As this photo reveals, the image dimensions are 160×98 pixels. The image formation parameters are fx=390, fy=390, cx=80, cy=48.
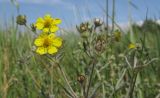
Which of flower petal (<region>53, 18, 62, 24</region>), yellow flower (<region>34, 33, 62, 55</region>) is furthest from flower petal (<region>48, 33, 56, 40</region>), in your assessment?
flower petal (<region>53, 18, 62, 24</region>)

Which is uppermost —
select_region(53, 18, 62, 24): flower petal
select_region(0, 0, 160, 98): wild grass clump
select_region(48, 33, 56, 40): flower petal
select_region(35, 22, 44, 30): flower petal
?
select_region(53, 18, 62, 24): flower petal

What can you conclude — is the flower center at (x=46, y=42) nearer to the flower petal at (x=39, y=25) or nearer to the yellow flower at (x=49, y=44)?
the yellow flower at (x=49, y=44)

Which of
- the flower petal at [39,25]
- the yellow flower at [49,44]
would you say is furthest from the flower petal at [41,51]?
the flower petal at [39,25]

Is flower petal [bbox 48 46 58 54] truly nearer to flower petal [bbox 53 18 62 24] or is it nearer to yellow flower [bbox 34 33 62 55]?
yellow flower [bbox 34 33 62 55]

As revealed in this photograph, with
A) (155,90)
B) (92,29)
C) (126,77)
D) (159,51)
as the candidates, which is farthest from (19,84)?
(159,51)

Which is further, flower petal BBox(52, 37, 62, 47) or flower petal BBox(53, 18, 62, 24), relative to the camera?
flower petal BBox(53, 18, 62, 24)

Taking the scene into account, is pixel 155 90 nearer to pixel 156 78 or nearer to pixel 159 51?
pixel 156 78

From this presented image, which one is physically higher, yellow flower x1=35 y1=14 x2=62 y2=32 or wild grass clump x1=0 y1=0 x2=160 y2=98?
yellow flower x1=35 y1=14 x2=62 y2=32
